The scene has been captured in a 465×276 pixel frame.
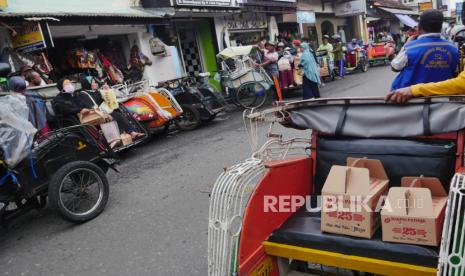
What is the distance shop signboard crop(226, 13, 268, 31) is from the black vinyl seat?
1421 cm

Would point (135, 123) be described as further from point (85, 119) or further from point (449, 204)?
point (449, 204)

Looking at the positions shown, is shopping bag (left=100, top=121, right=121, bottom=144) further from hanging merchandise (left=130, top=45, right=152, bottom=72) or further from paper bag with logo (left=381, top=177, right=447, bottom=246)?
paper bag with logo (left=381, top=177, right=447, bottom=246)

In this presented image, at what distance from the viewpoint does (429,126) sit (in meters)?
2.57

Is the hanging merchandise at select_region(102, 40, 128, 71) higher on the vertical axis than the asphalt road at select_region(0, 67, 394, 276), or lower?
higher

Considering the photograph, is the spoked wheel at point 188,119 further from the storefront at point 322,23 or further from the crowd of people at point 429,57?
the storefront at point 322,23

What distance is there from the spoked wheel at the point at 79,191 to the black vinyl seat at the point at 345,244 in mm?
2738

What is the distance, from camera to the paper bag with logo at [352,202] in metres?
2.44

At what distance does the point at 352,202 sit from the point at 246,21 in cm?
1578

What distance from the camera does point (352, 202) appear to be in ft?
8.29

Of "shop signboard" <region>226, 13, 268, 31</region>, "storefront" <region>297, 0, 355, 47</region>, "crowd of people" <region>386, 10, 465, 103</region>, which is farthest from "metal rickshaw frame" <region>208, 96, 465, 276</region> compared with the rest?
"storefront" <region>297, 0, 355, 47</region>

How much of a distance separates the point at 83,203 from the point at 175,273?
2.22 meters

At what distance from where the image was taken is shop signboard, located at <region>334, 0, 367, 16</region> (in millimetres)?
25609

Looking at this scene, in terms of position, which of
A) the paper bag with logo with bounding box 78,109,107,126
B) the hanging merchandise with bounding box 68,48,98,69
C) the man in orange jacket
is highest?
the hanging merchandise with bounding box 68,48,98,69

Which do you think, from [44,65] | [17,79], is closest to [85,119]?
[17,79]
